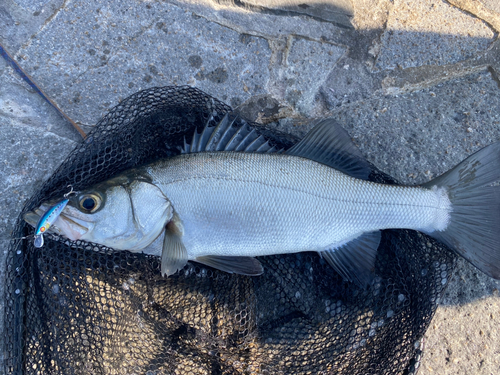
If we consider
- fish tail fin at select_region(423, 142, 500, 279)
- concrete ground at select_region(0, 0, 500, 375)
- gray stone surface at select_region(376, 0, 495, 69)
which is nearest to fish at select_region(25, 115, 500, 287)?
Result: fish tail fin at select_region(423, 142, 500, 279)

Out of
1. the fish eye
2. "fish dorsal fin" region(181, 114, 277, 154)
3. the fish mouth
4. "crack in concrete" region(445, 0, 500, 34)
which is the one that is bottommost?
the fish mouth

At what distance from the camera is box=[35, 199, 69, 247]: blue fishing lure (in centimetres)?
161

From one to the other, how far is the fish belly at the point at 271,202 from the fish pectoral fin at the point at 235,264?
31 mm

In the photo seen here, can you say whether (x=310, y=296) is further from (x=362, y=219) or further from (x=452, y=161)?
(x=452, y=161)

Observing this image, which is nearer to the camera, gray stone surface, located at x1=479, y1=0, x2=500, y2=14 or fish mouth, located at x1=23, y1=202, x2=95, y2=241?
fish mouth, located at x1=23, y1=202, x2=95, y2=241

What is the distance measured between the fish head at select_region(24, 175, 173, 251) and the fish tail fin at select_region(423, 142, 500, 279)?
5.07ft

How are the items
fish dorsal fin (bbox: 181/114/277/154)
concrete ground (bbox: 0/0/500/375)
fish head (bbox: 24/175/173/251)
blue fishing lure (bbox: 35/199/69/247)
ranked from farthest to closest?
1. concrete ground (bbox: 0/0/500/375)
2. fish dorsal fin (bbox: 181/114/277/154)
3. fish head (bbox: 24/175/173/251)
4. blue fishing lure (bbox: 35/199/69/247)

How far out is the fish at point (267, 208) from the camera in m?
1.81

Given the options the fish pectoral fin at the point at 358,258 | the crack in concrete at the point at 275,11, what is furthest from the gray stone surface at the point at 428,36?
the fish pectoral fin at the point at 358,258

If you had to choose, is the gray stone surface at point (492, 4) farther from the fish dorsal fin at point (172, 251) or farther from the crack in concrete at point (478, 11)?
Answer: the fish dorsal fin at point (172, 251)

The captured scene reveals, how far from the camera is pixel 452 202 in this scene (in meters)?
1.88

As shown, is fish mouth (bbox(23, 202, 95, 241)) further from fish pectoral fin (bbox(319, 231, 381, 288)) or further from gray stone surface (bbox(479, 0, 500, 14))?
gray stone surface (bbox(479, 0, 500, 14))

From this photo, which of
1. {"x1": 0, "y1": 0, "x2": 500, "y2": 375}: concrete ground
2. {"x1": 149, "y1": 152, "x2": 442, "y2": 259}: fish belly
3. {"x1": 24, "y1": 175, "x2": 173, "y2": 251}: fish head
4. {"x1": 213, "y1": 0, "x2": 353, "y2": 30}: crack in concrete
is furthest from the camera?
{"x1": 213, "y1": 0, "x2": 353, "y2": 30}: crack in concrete

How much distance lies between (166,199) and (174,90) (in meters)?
0.71
